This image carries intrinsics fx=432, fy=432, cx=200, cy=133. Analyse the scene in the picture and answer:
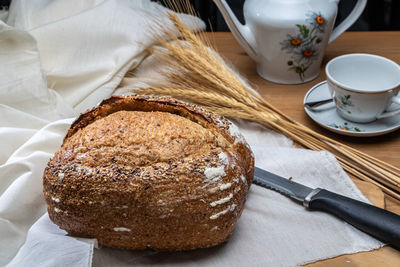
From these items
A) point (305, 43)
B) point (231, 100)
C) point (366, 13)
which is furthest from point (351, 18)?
point (366, 13)

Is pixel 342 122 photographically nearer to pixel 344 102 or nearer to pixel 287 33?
pixel 344 102

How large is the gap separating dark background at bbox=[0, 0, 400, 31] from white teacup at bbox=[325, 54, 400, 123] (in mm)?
947

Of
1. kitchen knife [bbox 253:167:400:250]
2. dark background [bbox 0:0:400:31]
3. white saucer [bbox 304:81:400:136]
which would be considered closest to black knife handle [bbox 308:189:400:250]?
kitchen knife [bbox 253:167:400:250]

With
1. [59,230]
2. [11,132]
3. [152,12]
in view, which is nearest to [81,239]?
[59,230]

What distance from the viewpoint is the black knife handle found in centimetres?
96

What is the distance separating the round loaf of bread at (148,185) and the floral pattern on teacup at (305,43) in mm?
696

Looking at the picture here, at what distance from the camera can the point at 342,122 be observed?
1.41 meters

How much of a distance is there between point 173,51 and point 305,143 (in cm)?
57

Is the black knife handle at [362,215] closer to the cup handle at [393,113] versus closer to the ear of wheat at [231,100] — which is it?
the ear of wheat at [231,100]

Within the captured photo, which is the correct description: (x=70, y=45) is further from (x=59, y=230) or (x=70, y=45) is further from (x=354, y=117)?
(x=354, y=117)

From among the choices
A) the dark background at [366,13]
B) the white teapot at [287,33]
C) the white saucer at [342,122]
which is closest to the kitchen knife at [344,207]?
the white saucer at [342,122]

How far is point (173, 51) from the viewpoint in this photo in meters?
1.54

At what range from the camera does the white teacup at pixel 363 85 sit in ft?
4.27

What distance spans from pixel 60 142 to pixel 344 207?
2.59 ft
